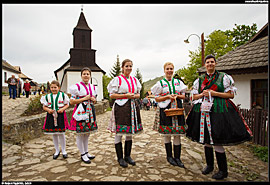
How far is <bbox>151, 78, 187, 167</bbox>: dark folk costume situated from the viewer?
3.34m

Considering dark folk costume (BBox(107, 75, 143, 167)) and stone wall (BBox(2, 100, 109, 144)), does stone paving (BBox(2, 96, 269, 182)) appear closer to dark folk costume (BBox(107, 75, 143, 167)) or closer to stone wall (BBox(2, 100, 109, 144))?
stone wall (BBox(2, 100, 109, 144))

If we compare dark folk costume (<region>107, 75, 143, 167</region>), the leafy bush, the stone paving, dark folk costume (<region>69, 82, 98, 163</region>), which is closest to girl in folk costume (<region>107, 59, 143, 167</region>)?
dark folk costume (<region>107, 75, 143, 167</region>)

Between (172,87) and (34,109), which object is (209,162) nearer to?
(172,87)

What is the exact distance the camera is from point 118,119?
3447mm


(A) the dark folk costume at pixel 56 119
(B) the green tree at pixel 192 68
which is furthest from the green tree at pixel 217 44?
(A) the dark folk costume at pixel 56 119

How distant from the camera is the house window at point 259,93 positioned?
6962mm

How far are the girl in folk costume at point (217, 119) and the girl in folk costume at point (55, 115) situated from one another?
2.86 m

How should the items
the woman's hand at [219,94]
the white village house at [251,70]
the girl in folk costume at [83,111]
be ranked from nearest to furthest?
the woman's hand at [219,94], the girl in folk costume at [83,111], the white village house at [251,70]

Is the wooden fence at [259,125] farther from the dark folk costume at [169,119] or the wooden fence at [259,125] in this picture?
the dark folk costume at [169,119]

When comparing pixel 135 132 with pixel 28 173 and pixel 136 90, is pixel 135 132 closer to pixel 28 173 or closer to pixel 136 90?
pixel 136 90

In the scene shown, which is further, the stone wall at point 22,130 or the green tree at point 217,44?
the green tree at point 217,44

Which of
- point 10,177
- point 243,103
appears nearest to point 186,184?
point 10,177

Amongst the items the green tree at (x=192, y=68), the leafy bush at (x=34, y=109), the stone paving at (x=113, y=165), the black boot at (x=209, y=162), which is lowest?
the stone paving at (x=113, y=165)

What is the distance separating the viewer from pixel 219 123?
112 inches
